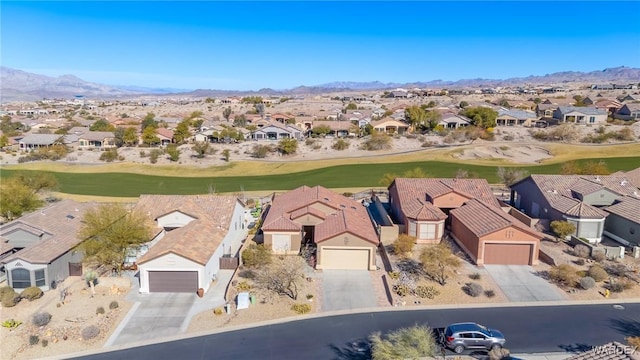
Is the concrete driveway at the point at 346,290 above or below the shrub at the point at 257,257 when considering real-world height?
below

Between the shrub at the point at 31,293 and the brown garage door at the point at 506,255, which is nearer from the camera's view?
the shrub at the point at 31,293

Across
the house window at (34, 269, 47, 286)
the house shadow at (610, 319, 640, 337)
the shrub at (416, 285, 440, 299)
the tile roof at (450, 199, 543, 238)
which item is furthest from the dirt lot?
the house shadow at (610, 319, 640, 337)

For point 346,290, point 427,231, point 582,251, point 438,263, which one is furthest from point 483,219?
point 346,290

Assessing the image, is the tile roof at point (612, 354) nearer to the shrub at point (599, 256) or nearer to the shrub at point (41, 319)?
the shrub at point (599, 256)

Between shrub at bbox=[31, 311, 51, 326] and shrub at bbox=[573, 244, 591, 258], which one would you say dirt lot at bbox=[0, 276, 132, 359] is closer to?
shrub at bbox=[31, 311, 51, 326]

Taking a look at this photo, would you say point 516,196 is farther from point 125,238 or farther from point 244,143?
point 244,143

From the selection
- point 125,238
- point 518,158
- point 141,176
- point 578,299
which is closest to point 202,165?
point 141,176

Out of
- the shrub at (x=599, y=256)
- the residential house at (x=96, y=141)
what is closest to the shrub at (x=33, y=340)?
the shrub at (x=599, y=256)
